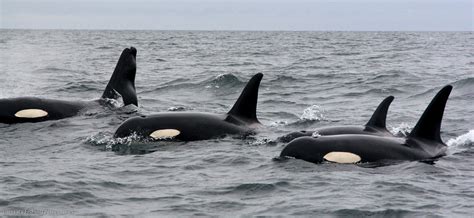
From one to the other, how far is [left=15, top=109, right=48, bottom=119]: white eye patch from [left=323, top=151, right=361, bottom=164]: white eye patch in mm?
6375

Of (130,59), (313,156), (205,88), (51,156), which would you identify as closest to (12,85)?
(205,88)

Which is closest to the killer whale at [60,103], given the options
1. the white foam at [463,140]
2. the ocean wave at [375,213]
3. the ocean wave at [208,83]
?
the white foam at [463,140]

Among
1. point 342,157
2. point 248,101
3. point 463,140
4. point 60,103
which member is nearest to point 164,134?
point 248,101

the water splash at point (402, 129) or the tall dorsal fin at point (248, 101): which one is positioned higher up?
the tall dorsal fin at point (248, 101)

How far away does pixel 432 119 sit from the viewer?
1101 centimetres

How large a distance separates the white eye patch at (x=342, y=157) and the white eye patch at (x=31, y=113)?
637 cm

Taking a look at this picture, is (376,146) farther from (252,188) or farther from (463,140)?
(463,140)

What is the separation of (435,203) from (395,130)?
6188mm

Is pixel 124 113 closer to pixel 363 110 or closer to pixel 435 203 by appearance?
pixel 363 110

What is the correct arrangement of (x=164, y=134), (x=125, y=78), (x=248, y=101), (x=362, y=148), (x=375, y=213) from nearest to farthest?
1. (x=375, y=213)
2. (x=362, y=148)
3. (x=164, y=134)
4. (x=248, y=101)
5. (x=125, y=78)

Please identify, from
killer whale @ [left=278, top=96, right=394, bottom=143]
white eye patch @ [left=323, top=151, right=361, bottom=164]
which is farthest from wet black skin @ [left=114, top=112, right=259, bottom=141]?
white eye patch @ [left=323, top=151, right=361, bottom=164]

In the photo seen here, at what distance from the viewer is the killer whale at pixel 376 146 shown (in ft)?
34.3

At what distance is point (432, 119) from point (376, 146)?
3.34 ft

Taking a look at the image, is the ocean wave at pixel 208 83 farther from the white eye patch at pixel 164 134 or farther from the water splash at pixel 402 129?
the white eye patch at pixel 164 134
